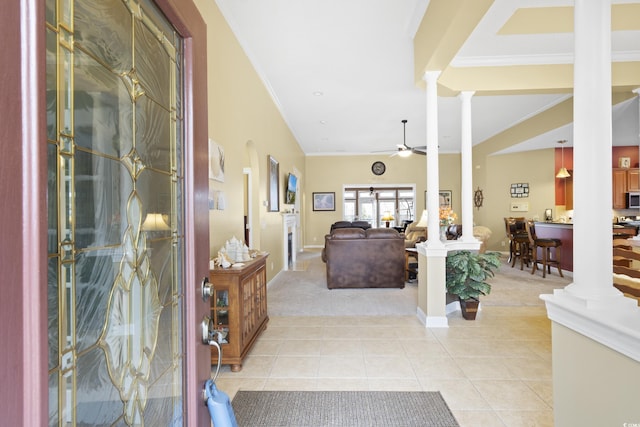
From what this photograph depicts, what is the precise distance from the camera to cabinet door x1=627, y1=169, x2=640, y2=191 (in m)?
7.22

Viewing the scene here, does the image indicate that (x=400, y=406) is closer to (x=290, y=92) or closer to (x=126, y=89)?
(x=126, y=89)

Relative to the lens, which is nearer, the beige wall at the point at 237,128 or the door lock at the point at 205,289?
the door lock at the point at 205,289

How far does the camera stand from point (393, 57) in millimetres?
3930

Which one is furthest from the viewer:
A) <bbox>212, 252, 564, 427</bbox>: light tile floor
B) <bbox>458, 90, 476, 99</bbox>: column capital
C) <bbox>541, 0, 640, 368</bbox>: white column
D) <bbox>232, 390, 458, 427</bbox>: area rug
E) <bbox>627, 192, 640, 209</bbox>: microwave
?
<bbox>627, 192, 640, 209</bbox>: microwave

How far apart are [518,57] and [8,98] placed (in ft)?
15.6

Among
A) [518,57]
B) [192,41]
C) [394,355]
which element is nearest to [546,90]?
[518,57]

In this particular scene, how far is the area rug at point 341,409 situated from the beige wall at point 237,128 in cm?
128

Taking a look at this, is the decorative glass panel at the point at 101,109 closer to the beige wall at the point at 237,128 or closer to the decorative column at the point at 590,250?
the decorative column at the point at 590,250

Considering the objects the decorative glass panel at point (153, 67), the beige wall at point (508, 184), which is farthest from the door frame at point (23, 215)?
the beige wall at point (508, 184)

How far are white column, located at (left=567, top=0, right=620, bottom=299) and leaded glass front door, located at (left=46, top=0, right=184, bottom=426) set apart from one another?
1.41 m

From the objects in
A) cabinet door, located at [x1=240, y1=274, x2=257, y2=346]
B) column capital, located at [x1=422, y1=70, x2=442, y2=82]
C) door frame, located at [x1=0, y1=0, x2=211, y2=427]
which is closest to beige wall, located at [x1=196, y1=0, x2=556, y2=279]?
cabinet door, located at [x1=240, y1=274, x2=257, y2=346]

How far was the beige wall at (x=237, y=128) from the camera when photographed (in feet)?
8.98

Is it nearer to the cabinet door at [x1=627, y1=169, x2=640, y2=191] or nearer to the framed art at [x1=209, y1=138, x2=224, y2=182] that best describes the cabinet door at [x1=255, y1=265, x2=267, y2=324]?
the framed art at [x1=209, y1=138, x2=224, y2=182]

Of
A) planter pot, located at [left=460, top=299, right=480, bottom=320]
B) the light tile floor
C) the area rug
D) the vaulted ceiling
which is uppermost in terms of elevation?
the vaulted ceiling
